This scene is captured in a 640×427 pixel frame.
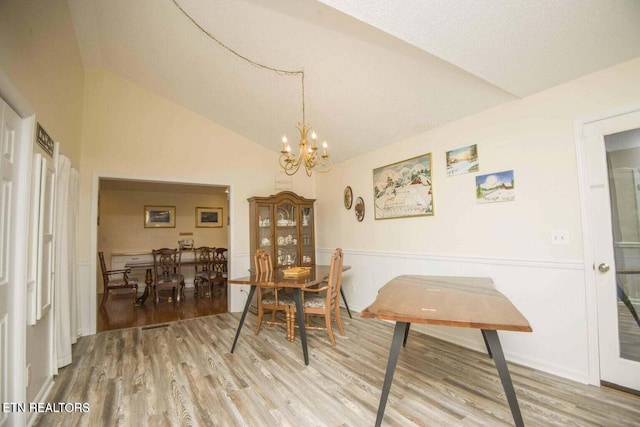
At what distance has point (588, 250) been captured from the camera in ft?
6.59

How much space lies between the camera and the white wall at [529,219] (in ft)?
6.73

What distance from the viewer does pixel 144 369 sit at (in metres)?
2.36

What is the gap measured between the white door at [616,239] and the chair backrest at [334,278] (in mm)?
1959

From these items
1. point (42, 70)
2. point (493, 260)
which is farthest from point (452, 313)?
point (42, 70)

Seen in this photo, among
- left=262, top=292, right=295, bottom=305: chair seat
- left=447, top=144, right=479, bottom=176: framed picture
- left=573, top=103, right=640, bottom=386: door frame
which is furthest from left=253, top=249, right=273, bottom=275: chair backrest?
left=573, top=103, right=640, bottom=386: door frame

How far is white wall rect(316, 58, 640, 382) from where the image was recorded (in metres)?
2.05

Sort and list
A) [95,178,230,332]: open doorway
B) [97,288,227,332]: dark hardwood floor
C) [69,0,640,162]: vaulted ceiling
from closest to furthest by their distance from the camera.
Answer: [69,0,640,162]: vaulted ceiling → [97,288,227,332]: dark hardwood floor → [95,178,230,332]: open doorway

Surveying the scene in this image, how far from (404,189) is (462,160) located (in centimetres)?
75

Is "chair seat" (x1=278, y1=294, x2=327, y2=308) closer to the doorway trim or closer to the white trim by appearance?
the white trim

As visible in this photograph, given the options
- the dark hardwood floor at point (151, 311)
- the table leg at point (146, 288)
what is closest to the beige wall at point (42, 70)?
the dark hardwood floor at point (151, 311)

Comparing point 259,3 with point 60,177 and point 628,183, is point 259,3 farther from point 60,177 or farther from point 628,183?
point 628,183

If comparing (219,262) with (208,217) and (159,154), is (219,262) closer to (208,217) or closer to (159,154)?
(208,217)

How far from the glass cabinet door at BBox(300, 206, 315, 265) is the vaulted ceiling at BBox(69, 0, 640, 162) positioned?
43.3 inches

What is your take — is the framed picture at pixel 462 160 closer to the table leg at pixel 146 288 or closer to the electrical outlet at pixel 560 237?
the electrical outlet at pixel 560 237
